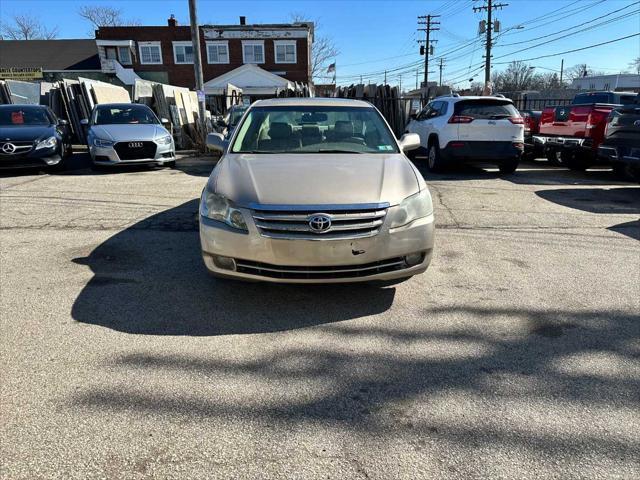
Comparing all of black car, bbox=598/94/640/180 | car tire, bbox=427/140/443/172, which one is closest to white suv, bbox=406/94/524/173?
car tire, bbox=427/140/443/172

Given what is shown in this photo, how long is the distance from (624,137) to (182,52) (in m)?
38.4

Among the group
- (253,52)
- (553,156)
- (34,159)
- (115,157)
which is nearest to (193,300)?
(115,157)

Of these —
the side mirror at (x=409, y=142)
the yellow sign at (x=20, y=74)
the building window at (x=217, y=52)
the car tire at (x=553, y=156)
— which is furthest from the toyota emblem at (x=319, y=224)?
the yellow sign at (x=20, y=74)

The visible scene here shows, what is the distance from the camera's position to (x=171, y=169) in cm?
1190

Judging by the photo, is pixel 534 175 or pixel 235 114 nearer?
pixel 534 175

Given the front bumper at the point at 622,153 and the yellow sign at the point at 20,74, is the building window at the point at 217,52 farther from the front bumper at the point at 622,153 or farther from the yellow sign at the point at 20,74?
the front bumper at the point at 622,153

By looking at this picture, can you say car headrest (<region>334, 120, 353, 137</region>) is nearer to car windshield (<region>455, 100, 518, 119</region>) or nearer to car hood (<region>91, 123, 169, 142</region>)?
car windshield (<region>455, 100, 518, 119</region>)

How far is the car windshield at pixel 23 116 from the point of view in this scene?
A: 1112 cm

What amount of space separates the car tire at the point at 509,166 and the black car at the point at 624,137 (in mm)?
1772

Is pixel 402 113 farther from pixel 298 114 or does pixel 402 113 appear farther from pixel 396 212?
pixel 396 212

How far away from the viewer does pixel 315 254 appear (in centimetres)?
341

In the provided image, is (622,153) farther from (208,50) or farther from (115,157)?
(208,50)

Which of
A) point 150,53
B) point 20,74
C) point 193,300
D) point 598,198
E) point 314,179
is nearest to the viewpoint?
point 314,179

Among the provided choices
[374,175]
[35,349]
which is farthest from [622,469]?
[35,349]
